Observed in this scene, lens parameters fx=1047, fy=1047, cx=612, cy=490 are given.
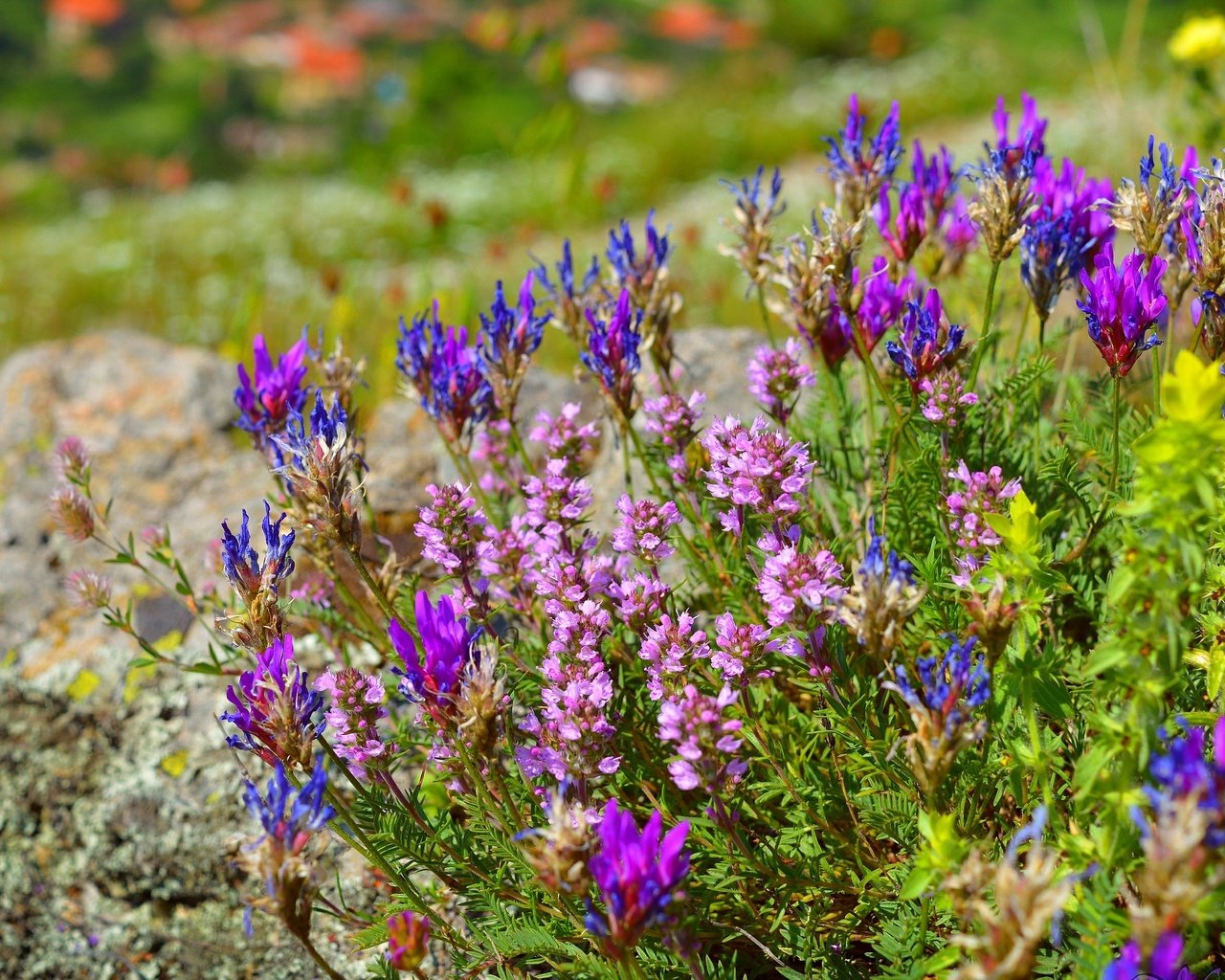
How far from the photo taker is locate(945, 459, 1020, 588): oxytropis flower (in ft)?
6.01

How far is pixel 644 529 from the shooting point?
6.48ft

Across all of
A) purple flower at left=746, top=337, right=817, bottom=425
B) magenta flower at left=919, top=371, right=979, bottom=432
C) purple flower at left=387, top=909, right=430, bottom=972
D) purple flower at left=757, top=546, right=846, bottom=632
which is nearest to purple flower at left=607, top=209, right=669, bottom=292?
purple flower at left=746, top=337, right=817, bottom=425

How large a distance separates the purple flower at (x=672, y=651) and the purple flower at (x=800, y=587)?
0.47ft

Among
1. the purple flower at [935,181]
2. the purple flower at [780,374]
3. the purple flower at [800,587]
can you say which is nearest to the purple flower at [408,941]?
the purple flower at [800,587]

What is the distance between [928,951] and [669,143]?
14357mm

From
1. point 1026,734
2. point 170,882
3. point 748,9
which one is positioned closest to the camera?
point 1026,734

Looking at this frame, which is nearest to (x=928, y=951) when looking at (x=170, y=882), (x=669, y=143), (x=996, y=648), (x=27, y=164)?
(x=996, y=648)

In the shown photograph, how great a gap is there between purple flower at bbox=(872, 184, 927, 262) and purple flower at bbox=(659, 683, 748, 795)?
4.04ft

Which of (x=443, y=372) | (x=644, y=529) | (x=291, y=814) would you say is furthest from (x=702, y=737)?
(x=443, y=372)

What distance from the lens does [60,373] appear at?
4371 mm

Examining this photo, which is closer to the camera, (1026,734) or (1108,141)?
(1026,734)

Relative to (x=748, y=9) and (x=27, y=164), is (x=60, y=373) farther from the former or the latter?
(x=748, y=9)

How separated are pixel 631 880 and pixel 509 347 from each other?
4.21 ft

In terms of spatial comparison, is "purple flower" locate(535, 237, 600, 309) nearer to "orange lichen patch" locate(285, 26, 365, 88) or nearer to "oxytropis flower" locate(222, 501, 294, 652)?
"oxytropis flower" locate(222, 501, 294, 652)
